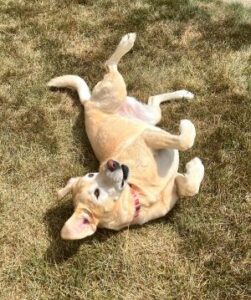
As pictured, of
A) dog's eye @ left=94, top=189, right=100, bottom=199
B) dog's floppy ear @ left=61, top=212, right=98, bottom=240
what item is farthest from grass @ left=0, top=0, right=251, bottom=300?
dog's eye @ left=94, top=189, right=100, bottom=199

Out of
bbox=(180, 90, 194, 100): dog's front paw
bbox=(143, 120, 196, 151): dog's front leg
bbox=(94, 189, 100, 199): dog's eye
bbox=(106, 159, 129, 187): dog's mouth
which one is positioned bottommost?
bbox=(180, 90, 194, 100): dog's front paw

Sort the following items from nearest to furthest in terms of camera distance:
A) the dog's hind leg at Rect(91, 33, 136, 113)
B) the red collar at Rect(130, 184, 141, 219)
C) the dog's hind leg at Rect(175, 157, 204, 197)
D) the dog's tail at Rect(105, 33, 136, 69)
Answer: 1. the red collar at Rect(130, 184, 141, 219)
2. the dog's hind leg at Rect(175, 157, 204, 197)
3. the dog's hind leg at Rect(91, 33, 136, 113)
4. the dog's tail at Rect(105, 33, 136, 69)

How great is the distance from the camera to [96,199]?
2.99 m

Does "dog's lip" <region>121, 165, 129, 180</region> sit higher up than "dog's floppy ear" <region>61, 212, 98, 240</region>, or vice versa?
"dog's lip" <region>121, 165, 129, 180</region>

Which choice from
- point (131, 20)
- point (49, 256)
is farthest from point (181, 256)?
point (131, 20)

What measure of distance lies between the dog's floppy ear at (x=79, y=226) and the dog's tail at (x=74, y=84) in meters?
1.41

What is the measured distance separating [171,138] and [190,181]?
0.27 m

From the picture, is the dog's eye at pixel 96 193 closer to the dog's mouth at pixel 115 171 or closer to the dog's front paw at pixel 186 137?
the dog's mouth at pixel 115 171

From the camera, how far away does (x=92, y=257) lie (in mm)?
3266

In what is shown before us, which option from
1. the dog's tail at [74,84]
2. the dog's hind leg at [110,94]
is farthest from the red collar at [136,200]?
the dog's tail at [74,84]

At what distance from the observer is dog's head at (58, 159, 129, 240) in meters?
2.96

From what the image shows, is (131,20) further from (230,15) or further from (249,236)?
(249,236)

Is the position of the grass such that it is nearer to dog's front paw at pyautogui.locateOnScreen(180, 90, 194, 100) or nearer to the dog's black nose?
dog's front paw at pyautogui.locateOnScreen(180, 90, 194, 100)

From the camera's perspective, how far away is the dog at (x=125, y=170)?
300 cm
